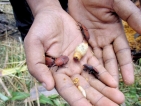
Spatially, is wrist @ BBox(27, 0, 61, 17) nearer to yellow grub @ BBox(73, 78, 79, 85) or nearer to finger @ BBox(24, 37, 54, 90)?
finger @ BBox(24, 37, 54, 90)

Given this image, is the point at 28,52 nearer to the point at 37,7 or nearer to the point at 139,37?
the point at 37,7

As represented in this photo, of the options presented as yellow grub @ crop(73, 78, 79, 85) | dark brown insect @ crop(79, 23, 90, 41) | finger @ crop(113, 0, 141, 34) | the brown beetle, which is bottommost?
yellow grub @ crop(73, 78, 79, 85)

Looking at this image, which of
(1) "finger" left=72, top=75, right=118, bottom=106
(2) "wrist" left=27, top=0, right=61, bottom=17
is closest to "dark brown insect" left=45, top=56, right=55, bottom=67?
(1) "finger" left=72, top=75, right=118, bottom=106

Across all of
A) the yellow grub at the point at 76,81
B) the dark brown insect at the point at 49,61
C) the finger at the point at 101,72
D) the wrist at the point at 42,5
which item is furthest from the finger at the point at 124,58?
the wrist at the point at 42,5

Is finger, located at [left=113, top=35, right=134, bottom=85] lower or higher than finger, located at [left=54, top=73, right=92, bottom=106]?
higher

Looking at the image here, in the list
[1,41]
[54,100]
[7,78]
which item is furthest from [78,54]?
[1,41]

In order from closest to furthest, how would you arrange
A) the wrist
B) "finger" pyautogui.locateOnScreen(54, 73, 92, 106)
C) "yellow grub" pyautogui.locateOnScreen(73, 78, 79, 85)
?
1. "finger" pyautogui.locateOnScreen(54, 73, 92, 106)
2. "yellow grub" pyautogui.locateOnScreen(73, 78, 79, 85)
3. the wrist

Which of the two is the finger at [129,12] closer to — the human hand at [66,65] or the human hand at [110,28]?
the human hand at [110,28]

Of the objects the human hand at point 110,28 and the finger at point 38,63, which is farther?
the human hand at point 110,28

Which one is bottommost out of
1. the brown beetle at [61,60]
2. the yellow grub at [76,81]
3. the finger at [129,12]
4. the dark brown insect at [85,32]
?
the yellow grub at [76,81]
